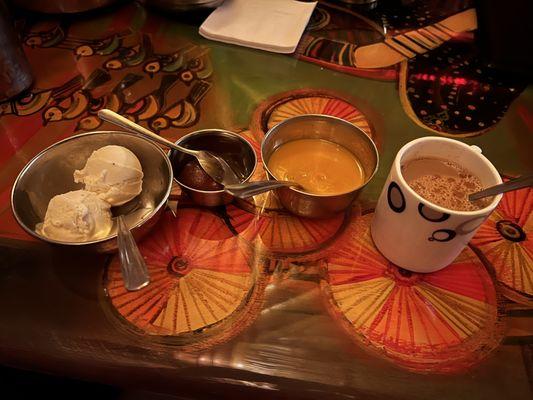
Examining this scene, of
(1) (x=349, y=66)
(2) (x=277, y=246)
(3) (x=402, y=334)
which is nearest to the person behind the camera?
(3) (x=402, y=334)

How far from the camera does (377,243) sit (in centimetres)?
68

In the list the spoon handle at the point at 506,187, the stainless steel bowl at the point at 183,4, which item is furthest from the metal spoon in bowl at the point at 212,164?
the stainless steel bowl at the point at 183,4

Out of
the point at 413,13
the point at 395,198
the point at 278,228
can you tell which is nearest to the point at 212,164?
the point at 278,228

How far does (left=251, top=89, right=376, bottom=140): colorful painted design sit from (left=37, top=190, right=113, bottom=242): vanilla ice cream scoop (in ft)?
1.22

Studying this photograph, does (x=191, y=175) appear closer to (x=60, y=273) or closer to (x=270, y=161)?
(x=270, y=161)

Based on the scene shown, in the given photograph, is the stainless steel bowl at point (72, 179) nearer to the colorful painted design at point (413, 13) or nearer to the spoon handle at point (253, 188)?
the spoon handle at point (253, 188)

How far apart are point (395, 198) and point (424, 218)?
53 mm

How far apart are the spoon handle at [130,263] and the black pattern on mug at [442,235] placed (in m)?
0.40

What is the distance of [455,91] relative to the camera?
1.02 m

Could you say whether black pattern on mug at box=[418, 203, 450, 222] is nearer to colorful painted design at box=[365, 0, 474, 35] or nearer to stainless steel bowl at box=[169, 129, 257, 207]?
stainless steel bowl at box=[169, 129, 257, 207]

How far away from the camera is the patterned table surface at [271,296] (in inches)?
22.1

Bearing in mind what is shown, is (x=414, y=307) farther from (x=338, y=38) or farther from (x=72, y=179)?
(x=338, y=38)

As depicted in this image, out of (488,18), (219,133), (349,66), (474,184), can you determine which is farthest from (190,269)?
(488,18)

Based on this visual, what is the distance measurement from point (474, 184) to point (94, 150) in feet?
2.10
